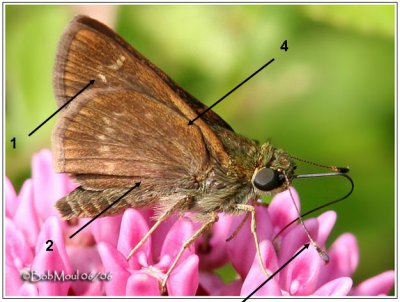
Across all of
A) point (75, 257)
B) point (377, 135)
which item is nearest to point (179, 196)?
point (75, 257)

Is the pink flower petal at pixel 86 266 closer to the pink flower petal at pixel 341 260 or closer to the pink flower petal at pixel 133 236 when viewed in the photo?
the pink flower petal at pixel 133 236

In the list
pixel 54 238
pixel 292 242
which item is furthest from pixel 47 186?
pixel 292 242

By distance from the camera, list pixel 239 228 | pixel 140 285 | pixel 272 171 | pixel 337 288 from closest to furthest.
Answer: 1. pixel 140 285
2. pixel 337 288
3. pixel 272 171
4. pixel 239 228

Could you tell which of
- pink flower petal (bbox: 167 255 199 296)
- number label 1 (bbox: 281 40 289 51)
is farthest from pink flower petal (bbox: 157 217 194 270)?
number label 1 (bbox: 281 40 289 51)

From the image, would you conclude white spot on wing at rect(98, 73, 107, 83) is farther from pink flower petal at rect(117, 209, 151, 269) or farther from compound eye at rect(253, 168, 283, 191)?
compound eye at rect(253, 168, 283, 191)

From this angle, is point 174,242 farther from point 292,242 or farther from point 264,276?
point 292,242

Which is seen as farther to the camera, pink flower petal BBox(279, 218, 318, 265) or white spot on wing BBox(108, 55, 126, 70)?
pink flower petal BBox(279, 218, 318, 265)
